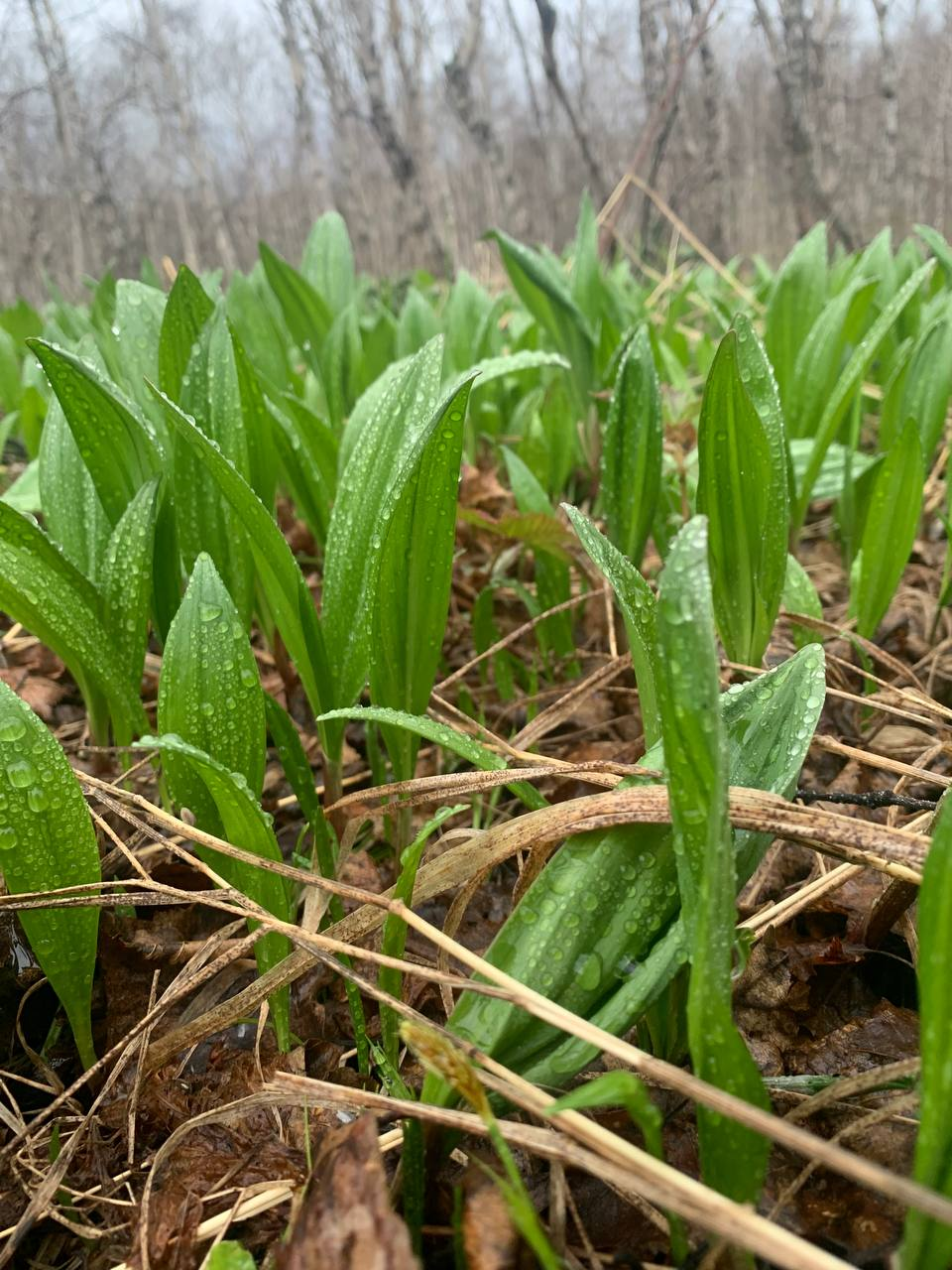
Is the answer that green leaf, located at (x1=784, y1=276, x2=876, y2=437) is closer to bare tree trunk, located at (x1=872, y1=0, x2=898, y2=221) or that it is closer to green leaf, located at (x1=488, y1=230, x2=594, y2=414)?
green leaf, located at (x1=488, y1=230, x2=594, y2=414)

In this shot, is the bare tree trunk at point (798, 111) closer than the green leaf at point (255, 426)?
No

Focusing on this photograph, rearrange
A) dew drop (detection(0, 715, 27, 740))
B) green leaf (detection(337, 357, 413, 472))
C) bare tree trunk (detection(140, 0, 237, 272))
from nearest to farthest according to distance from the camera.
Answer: dew drop (detection(0, 715, 27, 740)) < green leaf (detection(337, 357, 413, 472)) < bare tree trunk (detection(140, 0, 237, 272))

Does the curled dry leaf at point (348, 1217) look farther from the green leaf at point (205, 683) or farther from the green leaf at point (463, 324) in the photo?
the green leaf at point (463, 324)

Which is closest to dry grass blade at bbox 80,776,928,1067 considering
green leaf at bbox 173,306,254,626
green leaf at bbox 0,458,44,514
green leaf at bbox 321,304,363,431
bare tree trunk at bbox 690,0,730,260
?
green leaf at bbox 173,306,254,626

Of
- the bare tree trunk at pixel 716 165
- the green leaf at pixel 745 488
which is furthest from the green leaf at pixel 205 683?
the bare tree trunk at pixel 716 165

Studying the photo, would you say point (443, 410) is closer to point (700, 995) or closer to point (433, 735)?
point (433, 735)

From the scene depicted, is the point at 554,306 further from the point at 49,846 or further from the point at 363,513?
the point at 49,846

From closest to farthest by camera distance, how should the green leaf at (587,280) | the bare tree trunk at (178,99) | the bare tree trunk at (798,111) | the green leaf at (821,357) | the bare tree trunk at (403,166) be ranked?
the green leaf at (821,357) → the green leaf at (587,280) → the bare tree trunk at (798,111) → the bare tree trunk at (403,166) → the bare tree trunk at (178,99)

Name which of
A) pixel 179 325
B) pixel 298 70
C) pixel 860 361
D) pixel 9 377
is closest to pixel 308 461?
pixel 179 325
